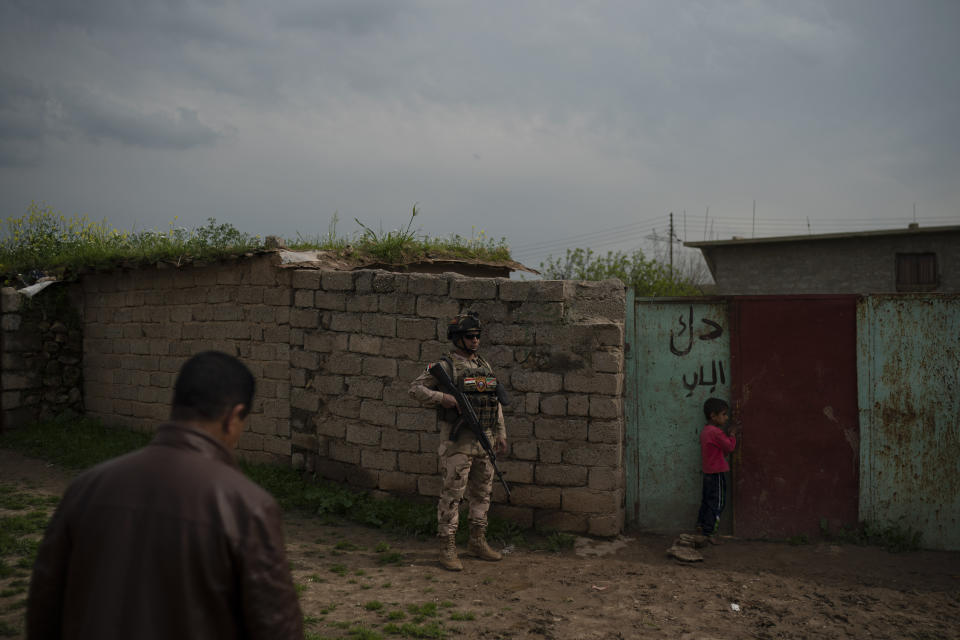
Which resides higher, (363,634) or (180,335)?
(180,335)

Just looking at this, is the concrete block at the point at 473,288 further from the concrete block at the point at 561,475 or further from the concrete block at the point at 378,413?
the concrete block at the point at 561,475

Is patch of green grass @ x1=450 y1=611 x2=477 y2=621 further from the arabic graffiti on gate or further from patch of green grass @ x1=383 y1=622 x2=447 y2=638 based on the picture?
the arabic graffiti on gate

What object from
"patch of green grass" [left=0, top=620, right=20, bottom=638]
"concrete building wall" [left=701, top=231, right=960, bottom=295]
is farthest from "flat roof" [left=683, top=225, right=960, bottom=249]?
"patch of green grass" [left=0, top=620, right=20, bottom=638]

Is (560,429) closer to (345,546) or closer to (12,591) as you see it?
(345,546)

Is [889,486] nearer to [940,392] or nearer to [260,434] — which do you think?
[940,392]

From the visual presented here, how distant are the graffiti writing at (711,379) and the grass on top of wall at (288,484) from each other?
1.74m

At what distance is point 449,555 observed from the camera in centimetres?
512

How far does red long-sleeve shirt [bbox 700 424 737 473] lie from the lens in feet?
18.2

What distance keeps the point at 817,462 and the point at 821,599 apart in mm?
1440

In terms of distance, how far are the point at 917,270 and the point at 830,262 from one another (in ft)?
7.28

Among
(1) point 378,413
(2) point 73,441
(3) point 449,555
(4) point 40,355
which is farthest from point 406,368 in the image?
(4) point 40,355

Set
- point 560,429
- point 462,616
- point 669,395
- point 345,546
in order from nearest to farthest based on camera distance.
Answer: point 462,616 < point 345,546 < point 560,429 < point 669,395

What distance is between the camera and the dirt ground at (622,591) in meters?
4.06

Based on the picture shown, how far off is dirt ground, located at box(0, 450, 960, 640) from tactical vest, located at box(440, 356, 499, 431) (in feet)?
3.87
